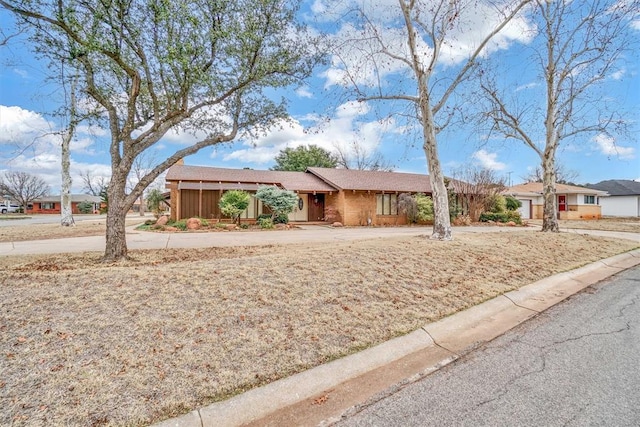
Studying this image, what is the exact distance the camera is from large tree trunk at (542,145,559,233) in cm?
1286

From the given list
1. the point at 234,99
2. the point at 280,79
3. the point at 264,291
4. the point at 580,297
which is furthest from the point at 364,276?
the point at 234,99

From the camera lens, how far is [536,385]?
2.79 meters

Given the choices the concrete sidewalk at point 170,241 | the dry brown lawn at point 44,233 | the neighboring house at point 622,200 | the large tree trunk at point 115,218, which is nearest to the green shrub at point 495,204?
the concrete sidewalk at point 170,241

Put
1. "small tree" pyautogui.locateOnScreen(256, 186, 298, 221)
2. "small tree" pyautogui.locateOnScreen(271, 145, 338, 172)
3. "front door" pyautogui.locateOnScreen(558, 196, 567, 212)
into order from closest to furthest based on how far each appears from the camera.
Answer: "small tree" pyautogui.locateOnScreen(256, 186, 298, 221) < "front door" pyautogui.locateOnScreen(558, 196, 567, 212) < "small tree" pyautogui.locateOnScreen(271, 145, 338, 172)

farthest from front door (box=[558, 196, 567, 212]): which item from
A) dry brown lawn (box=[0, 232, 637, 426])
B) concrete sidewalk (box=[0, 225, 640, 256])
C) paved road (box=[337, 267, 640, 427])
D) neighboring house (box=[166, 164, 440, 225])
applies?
paved road (box=[337, 267, 640, 427])

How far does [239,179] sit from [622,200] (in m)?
39.8

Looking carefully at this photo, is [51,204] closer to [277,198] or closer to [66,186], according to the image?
[66,186]

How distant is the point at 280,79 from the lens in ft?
25.6

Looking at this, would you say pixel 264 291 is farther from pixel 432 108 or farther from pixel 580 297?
pixel 432 108

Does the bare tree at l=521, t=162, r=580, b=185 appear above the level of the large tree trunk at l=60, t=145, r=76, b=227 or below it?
above

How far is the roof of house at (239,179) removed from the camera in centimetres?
1878

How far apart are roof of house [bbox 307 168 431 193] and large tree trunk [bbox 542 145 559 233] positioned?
9.05 m

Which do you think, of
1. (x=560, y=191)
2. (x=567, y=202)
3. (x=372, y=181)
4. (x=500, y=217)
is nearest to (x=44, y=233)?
(x=372, y=181)

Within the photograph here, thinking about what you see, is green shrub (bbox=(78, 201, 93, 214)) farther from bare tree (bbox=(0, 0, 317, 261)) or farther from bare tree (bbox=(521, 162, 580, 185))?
bare tree (bbox=(521, 162, 580, 185))
